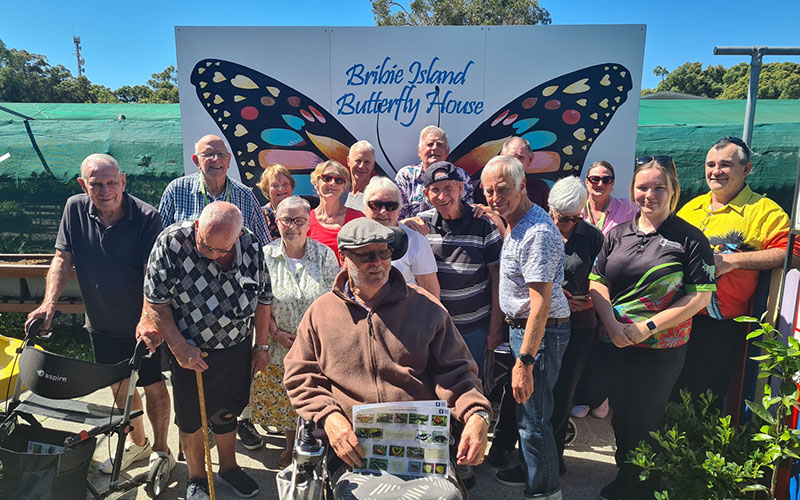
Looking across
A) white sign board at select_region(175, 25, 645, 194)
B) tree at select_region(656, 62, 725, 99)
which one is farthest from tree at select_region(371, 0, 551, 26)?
white sign board at select_region(175, 25, 645, 194)

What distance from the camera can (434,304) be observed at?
2.07 metres

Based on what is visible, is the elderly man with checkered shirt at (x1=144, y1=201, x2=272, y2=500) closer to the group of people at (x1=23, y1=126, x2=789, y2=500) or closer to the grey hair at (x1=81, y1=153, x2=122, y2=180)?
the group of people at (x1=23, y1=126, x2=789, y2=500)

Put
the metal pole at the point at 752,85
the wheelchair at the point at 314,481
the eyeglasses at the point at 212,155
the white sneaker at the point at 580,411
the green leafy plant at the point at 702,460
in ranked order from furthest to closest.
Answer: the metal pole at the point at 752,85
the white sneaker at the point at 580,411
the eyeglasses at the point at 212,155
the green leafy plant at the point at 702,460
the wheelchair at the point at 314,481

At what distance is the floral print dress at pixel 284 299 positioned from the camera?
2734 mm

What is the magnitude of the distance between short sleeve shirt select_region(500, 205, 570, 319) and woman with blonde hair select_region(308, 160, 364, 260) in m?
1.17

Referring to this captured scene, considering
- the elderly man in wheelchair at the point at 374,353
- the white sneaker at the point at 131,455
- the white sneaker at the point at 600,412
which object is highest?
the elderly man in wheelchair at the point at 374,353

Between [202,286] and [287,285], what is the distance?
0.51 meters

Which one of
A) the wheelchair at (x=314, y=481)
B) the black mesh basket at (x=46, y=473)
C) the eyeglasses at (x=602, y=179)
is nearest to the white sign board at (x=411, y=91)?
the eyeglasses at (x=602, y=179)

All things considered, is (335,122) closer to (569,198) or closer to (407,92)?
(407,92)

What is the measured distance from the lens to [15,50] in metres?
35.9

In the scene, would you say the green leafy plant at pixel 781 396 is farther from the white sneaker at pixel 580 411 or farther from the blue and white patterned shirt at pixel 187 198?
the blue and white patterned shirt at pixel 187 198

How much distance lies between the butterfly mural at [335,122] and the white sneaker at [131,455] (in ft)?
7.82

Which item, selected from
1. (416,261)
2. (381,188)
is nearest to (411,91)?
(381,188)

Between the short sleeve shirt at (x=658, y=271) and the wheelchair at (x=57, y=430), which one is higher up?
the short sleeve shirt at (x=658, y=271)
